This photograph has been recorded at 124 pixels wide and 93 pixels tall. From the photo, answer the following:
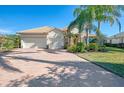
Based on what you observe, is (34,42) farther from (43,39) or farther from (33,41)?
(43,39)

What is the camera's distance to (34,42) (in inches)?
1177

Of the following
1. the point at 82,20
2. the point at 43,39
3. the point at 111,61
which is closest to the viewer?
the point at 111,61

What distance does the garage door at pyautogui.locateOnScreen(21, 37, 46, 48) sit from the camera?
29797 millimetres

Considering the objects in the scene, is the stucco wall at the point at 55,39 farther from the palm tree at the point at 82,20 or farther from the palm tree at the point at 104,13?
the palm tree at the point at 104,13

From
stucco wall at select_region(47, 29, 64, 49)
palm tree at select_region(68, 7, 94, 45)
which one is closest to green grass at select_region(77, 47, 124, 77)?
palm tree at select_region(68, 7, 94, 45)

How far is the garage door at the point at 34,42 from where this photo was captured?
2980 cm

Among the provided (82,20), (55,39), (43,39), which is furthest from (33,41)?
(82,20)

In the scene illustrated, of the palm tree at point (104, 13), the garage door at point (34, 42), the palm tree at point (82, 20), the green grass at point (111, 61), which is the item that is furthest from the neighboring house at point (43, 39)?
the green grass at point (111, 61)

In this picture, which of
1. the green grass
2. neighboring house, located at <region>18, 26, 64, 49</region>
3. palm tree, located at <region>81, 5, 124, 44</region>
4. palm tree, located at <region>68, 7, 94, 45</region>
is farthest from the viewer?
neighboring house, located at <region>18, 26, 64, 49</region>

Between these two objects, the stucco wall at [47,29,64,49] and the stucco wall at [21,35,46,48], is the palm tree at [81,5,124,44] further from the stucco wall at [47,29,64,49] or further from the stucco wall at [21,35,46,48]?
the stucco wall at [21,35,46,48]

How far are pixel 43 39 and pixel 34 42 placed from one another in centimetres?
A: 146

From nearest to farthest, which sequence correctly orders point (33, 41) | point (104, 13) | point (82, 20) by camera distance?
point (82, 20)
point (104, 13)
point (33, 41)
